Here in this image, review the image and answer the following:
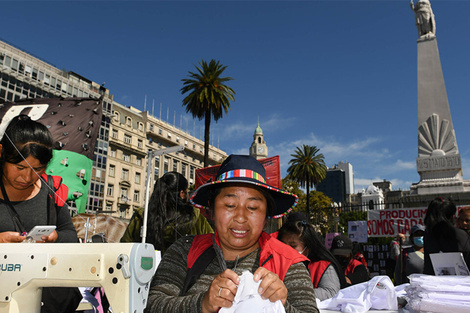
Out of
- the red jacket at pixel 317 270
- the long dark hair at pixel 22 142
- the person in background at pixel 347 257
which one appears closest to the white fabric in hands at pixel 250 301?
the long dark hair at pixel 22 142

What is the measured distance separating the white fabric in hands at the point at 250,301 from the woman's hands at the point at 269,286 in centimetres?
2

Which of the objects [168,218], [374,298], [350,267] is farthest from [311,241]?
[350,267]

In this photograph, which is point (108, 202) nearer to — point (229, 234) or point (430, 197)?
point (430, 197)

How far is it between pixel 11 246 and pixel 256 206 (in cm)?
130

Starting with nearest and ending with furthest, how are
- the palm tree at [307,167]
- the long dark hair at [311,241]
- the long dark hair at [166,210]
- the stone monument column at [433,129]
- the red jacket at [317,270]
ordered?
1. the red jacket at [317,270]
2. the long dark hair at [311,241]
3. the long dark hair at [166,210]
4. the stone monument column at [433,129]
5. the palm tree at [307,167]

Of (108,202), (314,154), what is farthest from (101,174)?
(314,154)

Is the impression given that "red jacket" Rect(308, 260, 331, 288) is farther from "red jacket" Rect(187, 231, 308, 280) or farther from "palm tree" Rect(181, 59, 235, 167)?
"palm tree" Rect(181, 59, 235, 167)

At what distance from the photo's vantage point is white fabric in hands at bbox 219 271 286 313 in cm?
143

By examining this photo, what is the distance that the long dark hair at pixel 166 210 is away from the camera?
3.95 metres

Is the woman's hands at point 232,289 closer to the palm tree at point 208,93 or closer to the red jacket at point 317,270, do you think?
the red jacket at point 317,270

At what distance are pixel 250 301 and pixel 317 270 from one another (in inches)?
93.7

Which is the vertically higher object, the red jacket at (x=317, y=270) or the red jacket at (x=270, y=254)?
the red jacket at (x=270, y=254)

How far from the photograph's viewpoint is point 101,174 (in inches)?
2039

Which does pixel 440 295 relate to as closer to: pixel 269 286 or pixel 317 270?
pixel 269 286
